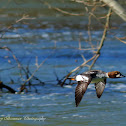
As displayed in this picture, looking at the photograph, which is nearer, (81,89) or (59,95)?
(81,89)

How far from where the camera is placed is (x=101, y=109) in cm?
665

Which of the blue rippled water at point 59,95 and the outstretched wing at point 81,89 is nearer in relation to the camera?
the outstretched wing at point 81,89

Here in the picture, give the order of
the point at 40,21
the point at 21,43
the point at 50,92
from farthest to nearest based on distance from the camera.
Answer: the point at 40,21 → the point at 21,43 → the point at 50,92

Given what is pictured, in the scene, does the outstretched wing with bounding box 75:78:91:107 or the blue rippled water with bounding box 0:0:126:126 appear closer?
the outstretched wing with bounding box 75:78:91:107

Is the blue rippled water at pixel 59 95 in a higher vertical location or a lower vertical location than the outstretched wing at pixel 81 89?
lower

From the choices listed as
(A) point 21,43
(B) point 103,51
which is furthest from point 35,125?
(A) point 21,43

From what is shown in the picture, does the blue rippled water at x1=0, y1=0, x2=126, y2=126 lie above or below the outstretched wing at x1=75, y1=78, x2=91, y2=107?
below

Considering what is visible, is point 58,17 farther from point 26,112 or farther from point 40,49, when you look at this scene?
point 26,112

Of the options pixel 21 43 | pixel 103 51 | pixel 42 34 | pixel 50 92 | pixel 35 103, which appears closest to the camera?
pixel 35 103

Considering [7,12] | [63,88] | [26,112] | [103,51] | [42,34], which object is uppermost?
[26,112]

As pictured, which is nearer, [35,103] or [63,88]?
[35,103]

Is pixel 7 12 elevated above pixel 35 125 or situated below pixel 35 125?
below

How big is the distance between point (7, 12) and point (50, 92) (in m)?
14.9

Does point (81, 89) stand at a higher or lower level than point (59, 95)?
higher
